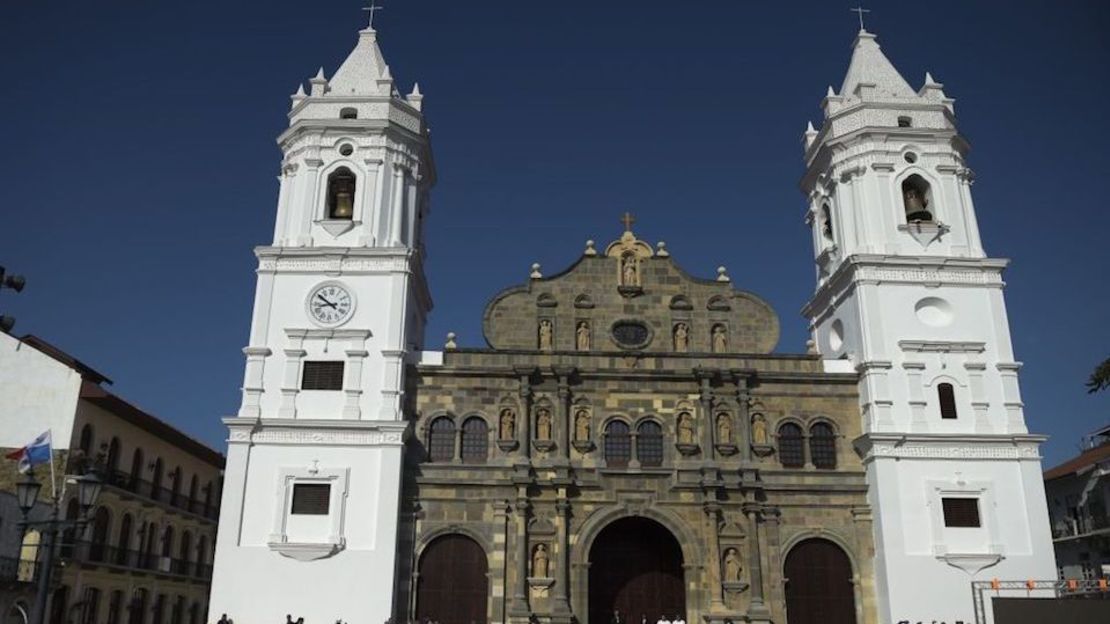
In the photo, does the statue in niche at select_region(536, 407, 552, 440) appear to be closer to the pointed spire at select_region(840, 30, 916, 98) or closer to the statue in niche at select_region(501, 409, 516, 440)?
the statue in niche at select_region(501, 409, 516, 440)

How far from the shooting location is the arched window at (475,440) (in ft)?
97.3

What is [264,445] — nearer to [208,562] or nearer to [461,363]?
[461,363]

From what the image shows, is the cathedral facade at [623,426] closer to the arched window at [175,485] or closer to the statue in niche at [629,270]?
the statue in niche at [629,270]

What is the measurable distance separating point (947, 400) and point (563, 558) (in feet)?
43.1

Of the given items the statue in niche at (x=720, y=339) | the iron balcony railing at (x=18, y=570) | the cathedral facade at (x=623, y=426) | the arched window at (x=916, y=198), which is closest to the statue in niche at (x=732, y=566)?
the cathedral facade at (x=623, y=426)

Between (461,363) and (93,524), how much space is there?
1392 centimetres

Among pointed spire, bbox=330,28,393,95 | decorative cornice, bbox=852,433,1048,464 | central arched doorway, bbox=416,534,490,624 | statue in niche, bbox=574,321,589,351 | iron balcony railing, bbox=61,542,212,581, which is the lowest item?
central arched doorway, bbox=416,534,490,624

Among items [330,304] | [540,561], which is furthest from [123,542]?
[540,561]

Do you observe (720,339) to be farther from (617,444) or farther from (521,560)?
(521,560)

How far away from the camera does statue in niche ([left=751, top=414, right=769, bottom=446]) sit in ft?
99.1

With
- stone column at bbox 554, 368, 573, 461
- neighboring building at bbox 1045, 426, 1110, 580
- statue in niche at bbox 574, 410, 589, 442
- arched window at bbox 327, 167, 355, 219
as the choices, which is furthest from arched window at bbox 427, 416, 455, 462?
neighboring building at bbox 1045, 426, 1110, 580

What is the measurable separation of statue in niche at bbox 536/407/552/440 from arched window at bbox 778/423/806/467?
736 centimetres

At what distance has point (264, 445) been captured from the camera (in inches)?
1121

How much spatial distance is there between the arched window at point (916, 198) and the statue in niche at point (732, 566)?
12.9 meters
